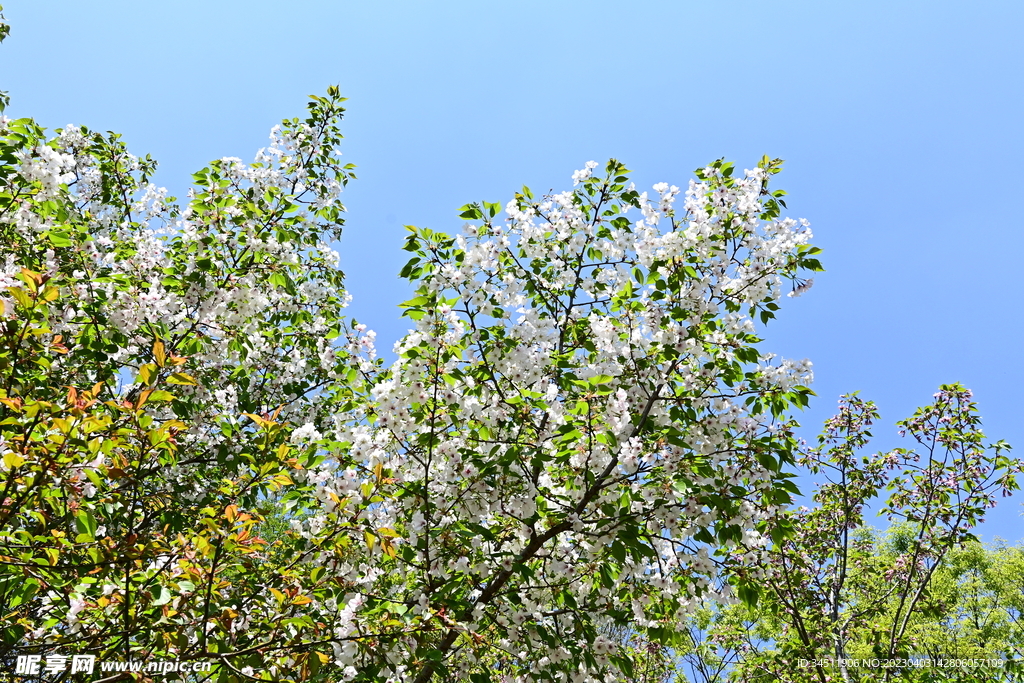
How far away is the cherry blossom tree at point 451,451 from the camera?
9.34 feet

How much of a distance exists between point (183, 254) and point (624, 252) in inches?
124

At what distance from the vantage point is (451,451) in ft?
11.6

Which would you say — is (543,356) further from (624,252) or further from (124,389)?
(124,389)

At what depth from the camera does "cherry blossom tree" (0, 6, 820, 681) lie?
9.34 ft

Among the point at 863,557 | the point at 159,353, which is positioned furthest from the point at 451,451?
the point at 863,557

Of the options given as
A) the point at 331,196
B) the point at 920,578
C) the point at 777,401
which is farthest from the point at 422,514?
the point at 920,578

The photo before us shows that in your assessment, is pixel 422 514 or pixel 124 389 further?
pixel 124 389

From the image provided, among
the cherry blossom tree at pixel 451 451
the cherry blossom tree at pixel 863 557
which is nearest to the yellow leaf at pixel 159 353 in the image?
the cherry blossom tree at pixel 451 451

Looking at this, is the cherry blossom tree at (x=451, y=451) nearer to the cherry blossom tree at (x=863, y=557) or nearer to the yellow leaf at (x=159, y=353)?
the yellow leaf at (x=159, y=353)

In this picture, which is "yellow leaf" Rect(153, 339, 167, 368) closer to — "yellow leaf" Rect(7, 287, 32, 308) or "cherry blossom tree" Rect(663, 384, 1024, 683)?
"yellow leaf" Rect(7, 287, 32, 308)

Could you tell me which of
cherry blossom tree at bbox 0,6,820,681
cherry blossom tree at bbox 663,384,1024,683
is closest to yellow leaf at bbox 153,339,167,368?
cherry blossom tree at bbox 0,6,820,681

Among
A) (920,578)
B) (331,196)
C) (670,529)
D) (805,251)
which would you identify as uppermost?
(331,196)

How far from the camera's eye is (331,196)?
20.4 feet

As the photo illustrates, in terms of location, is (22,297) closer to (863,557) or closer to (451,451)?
(451,451)
